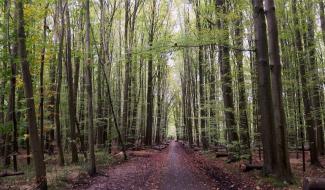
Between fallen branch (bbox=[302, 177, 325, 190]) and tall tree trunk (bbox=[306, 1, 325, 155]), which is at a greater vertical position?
tall tree trunk (bbox=[306, 1, 325, 155])

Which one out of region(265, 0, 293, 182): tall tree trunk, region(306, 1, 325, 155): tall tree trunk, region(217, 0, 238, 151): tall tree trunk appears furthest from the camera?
region(306, 1, 325, 155): tall tree trunk

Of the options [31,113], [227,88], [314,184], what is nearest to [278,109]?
[314,184]

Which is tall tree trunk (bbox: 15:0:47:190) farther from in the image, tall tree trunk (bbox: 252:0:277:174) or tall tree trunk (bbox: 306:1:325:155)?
tall tree trunk (bbox: 306:1:325:155)

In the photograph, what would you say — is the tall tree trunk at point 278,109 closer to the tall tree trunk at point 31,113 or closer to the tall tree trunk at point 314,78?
the tall tree trunk at point 314,78

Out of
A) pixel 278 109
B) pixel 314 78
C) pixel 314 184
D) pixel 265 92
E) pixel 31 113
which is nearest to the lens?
pixel 314 184

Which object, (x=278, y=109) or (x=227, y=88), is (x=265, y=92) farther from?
(x=227, y=88)

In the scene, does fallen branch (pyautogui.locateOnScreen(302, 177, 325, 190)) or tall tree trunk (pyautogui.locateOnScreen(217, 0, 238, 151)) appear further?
tall tree trunk (pyautogui.locateOnScreen(217, 0, 238, 151))

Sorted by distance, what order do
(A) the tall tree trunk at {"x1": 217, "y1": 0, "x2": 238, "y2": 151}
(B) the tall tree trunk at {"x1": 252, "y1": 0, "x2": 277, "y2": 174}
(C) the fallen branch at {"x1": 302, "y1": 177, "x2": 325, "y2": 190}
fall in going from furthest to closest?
(A) the tall tree trunk at {"x1": 217, "y1": 0, "x2": 238, "y2": 151} < (B) the tall tree trunk at {"x1": 252, "y1": 0, "x2": 277, "y2": 174} < (C) the fallen branch at {"x1": 302, "y1": 177, "x2": 325, "y2": 190}

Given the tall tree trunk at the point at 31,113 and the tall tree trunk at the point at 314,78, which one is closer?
the tall tree trunk at the point at 31,113

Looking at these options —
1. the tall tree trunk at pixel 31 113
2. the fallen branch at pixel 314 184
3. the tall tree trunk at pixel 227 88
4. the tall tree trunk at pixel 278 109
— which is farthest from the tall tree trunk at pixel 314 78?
the tall tree trunk at pixel 31 113

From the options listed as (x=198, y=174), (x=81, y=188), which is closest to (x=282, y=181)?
(x=198, y=174)

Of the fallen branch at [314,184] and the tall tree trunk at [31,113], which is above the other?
the tall tree trunk at [31,113]

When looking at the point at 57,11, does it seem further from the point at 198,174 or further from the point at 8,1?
the point at 198,174

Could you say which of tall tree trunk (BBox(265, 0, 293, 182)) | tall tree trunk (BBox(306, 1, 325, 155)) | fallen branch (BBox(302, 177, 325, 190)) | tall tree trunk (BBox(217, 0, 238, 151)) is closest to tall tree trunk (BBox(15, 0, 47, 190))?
fallen branch (BBox(302, 177, 325, 190))
